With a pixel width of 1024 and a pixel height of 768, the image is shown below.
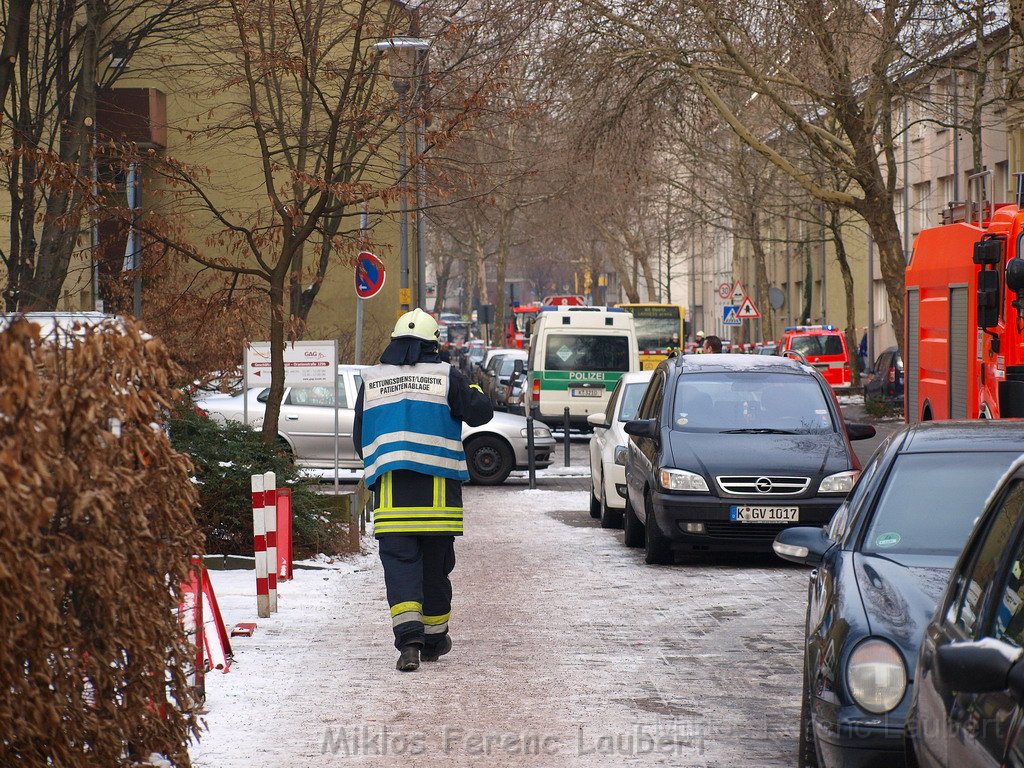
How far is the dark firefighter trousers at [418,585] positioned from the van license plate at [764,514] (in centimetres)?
426

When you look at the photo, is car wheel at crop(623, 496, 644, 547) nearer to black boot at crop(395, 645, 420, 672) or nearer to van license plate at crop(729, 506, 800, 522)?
van license plate at crop(729, 506, 800, 522)

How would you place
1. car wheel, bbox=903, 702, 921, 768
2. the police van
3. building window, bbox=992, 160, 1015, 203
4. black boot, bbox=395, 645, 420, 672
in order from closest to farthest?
car wheel, bbox=903, 702, 921, 768, black boot, bbox=395, 645, 420, 672, the police van, building window, bbox=992, 160, 1015, 203

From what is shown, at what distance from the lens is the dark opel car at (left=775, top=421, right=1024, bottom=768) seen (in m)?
4.98

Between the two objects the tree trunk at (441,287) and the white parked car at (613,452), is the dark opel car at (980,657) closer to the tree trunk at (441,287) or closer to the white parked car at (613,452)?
the white parked car at (613,452)

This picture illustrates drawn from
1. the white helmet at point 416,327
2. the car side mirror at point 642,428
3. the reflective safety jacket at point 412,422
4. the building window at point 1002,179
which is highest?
the building window at point 1002,179

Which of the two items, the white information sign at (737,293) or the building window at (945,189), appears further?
the building window at (945,189)

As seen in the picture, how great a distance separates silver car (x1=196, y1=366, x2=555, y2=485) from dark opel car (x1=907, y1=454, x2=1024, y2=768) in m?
16.1

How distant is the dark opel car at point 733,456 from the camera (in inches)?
Result: 479

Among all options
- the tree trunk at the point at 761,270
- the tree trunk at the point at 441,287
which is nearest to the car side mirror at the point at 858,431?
the tree trunk at the point at 761,270

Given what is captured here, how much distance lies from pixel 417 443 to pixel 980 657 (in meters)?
5.25

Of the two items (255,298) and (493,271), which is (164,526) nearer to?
(255,298)

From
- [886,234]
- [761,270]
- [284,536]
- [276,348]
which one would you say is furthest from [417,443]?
[761,270]

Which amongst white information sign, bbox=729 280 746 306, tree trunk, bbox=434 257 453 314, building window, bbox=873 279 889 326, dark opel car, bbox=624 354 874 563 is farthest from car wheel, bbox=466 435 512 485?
tree trunk, bbox=434 257 453 314

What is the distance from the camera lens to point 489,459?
2117 cm
